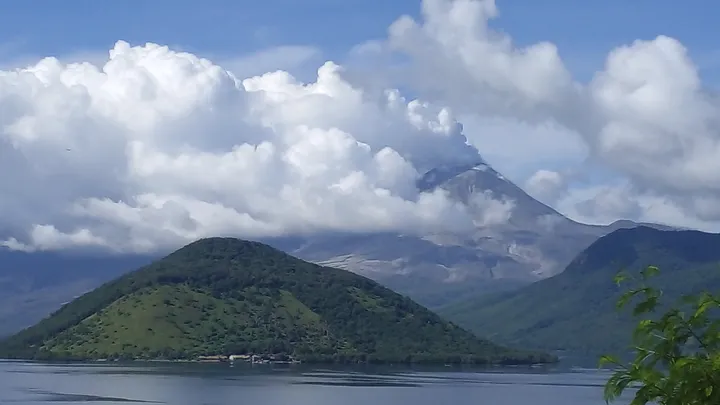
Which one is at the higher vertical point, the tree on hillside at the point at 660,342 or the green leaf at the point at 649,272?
the green leaf at the point at 649,272

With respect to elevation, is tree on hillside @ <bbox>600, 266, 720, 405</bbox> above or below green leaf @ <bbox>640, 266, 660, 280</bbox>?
below

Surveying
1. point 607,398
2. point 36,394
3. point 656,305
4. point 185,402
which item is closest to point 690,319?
point 656,305

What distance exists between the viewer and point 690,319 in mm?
23359

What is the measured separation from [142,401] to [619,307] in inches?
6738

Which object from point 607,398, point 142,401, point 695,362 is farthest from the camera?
point 142,401

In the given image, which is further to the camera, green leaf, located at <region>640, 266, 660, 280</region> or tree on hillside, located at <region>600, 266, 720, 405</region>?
green leaf, located at <region>640, 266, 660, 280</region>

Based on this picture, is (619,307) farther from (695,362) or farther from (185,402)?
(185,402)

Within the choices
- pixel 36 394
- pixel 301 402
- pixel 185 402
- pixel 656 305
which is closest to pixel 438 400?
pixel 301 402

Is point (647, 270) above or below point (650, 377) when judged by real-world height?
above

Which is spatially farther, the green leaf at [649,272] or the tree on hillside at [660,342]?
the green leaf at [649,272]

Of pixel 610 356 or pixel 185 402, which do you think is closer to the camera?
pixel 610 356

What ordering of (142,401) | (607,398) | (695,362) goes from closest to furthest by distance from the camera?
(695,362)
(607,398)
(142,401)

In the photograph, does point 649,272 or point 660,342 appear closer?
point 660,342

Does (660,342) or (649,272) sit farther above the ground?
(649,272)
